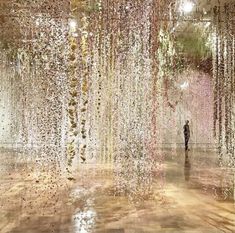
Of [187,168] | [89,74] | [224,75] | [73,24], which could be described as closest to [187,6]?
[73,24]

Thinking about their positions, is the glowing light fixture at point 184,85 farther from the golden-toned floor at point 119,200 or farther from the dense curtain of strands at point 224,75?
the golden-toned floor at point 119,200

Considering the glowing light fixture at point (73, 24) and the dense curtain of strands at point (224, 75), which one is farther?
the dense curtain of strands at point (224, 75)

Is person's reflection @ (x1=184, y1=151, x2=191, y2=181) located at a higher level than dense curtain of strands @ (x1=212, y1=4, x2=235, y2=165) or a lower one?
lower

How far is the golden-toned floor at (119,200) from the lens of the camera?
4.89 m

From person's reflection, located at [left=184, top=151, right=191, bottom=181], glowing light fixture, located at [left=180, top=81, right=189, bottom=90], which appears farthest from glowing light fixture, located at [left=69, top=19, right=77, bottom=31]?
glowing light fixture, located at [left=180, top=81, right=189, bottom=90]

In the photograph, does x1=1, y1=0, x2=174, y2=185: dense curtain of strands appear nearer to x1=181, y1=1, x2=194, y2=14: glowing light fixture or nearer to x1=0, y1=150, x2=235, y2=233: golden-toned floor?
x1=181, y1=1, x2=194, y2=14: glowing light fixture

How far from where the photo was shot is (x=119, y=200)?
243 inches

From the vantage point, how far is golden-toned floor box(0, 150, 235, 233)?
4895mm

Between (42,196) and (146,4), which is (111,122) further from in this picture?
(42,196)

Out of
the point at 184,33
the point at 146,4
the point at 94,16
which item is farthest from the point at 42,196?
the point at 184,33

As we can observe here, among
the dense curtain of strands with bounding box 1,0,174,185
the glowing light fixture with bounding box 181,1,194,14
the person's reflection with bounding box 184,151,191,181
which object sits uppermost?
the glowing light fixture with bounding box 181,1,194,14

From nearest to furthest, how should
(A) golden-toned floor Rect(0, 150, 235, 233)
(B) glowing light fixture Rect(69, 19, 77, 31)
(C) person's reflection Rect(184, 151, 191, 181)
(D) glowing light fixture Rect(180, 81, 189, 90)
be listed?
1. (A) golden-toned floor Rect(0, 150, 235, 233)
2. (C) person's reflection Rect(184, 151, 191, 181)
3. (B) glowing light fixture Rect(69, 19, 77, 31)
4. (D) glowing light fixture Rect(180, 81, 189, 90)

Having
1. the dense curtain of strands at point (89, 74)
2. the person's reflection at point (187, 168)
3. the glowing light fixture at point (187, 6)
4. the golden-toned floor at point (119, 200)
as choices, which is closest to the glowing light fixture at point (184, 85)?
the dense curtain of strands at point (89, 74)

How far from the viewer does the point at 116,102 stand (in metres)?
14.7
